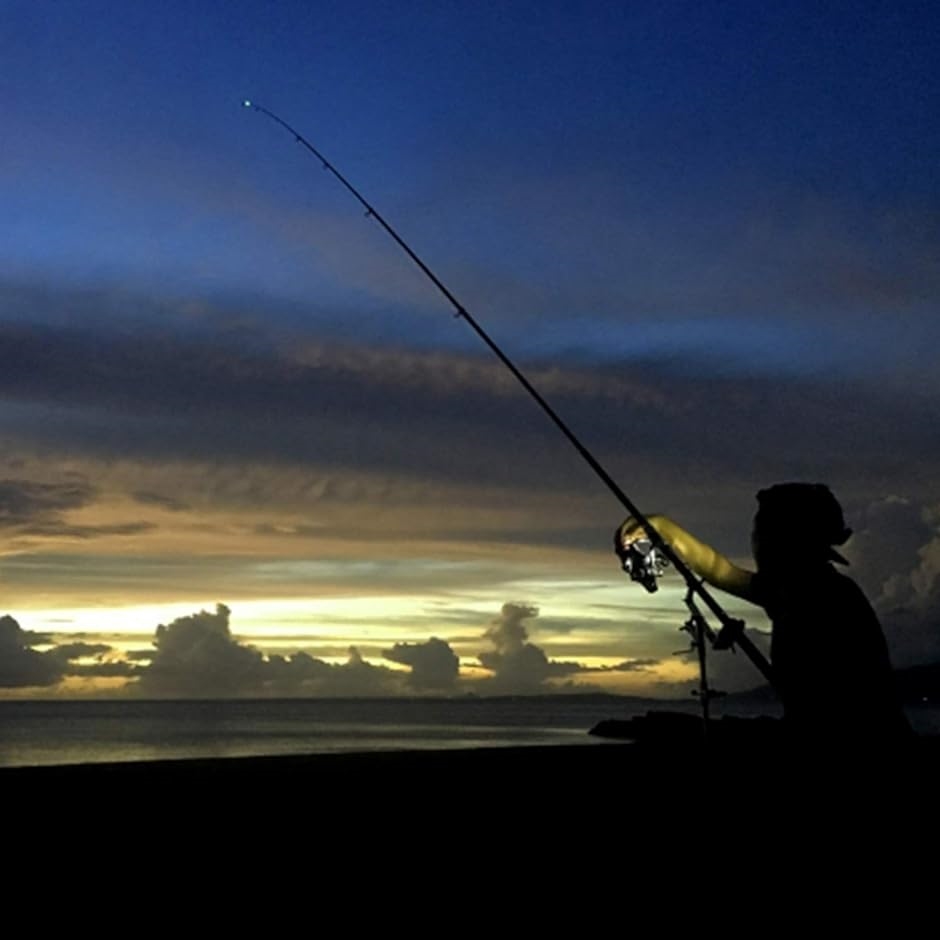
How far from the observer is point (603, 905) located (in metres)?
5.59

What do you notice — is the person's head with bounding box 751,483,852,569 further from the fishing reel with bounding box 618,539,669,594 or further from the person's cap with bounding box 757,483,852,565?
the fishing reel with bounding box 618,539,669,594

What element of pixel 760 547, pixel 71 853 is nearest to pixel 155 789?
pixel 71 853

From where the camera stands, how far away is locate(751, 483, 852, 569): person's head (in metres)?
3.64

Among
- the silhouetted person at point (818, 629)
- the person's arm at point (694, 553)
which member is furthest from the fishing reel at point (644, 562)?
the silhouetted person at point (818, 629)

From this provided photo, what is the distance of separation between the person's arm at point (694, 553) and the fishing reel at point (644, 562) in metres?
0.03

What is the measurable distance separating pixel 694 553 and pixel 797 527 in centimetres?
49

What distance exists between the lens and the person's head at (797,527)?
3.64 m

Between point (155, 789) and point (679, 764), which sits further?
point (679, 764)

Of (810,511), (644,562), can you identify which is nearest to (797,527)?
(810,511)

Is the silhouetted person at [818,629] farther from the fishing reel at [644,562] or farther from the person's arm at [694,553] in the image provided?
the fishing reel at [644,562]

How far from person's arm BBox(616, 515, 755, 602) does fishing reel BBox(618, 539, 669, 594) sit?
0.09 feet

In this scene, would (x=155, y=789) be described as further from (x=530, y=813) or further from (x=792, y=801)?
(x=792, y=801)

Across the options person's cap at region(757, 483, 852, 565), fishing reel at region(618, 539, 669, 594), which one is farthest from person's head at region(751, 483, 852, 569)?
fishing reel at region(618, 539, 669, 594)

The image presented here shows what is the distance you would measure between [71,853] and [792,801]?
4958mm
